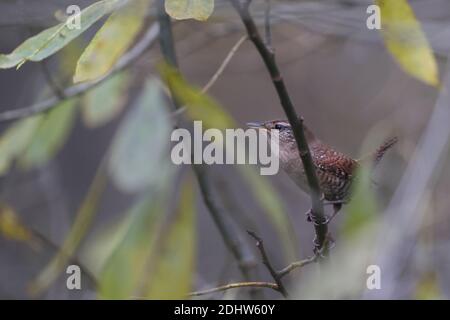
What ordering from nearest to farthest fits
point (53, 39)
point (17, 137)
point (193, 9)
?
point (193, 9) < point (53, 39) < point (17, 137)

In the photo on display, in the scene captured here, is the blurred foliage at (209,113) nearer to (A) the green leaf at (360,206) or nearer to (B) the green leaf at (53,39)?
(A) the green leaf at (360,206)

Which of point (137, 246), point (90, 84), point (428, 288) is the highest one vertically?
point (90, 84)

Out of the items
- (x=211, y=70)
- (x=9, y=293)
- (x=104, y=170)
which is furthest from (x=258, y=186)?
(x=9, y=293)

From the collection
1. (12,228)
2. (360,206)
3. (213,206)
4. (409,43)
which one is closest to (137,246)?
(213,206)

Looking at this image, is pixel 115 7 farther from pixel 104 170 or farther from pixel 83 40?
pixel 104 170

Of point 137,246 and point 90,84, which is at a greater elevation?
point 90,84

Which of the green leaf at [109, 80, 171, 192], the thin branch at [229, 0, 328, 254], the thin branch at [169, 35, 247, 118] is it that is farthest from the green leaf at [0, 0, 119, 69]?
the green leaf at [109, 80, 171, 192]

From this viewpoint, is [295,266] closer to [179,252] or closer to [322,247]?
[322,247]
